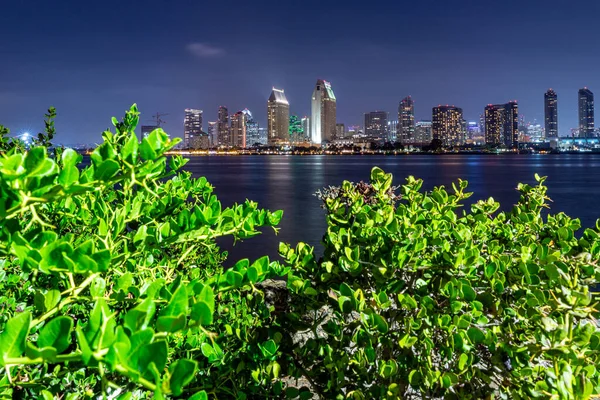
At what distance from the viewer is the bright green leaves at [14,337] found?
2.08ft

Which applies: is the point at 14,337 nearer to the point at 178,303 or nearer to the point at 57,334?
the point at 57,334

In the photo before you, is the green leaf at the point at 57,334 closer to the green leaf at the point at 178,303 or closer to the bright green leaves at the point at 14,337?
the bright green leaves at the point at 14,337

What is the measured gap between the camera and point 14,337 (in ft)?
2.09

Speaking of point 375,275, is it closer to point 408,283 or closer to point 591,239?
point 408,283

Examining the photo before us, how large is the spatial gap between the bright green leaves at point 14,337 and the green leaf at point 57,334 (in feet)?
0.09

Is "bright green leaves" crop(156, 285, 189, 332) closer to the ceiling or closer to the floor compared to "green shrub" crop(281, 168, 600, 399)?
closer to the ceiling

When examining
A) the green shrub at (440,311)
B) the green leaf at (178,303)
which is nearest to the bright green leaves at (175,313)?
the green leaf at (178,303)

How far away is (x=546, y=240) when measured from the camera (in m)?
2.12

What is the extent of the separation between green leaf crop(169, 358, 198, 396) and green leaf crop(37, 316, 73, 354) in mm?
164

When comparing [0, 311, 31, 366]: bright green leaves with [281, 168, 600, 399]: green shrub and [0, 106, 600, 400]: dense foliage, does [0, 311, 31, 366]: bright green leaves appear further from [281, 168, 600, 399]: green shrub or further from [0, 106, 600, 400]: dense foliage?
[281, 168, 600, 399]: green shrub

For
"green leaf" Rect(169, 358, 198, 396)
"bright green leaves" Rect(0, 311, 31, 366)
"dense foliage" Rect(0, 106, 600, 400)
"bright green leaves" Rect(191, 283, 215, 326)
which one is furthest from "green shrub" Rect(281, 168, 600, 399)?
"bright green leaves" Rect(0, 311, 31, 366)

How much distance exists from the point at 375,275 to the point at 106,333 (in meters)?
1.15

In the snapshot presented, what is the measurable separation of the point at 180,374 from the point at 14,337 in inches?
9.4

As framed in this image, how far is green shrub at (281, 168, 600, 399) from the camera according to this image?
140cm
